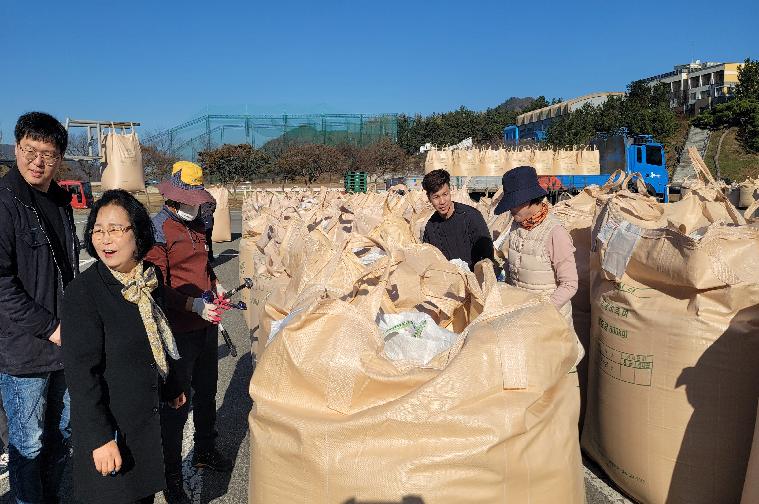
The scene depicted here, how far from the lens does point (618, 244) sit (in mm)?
2354

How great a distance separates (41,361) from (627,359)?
2.29 metres

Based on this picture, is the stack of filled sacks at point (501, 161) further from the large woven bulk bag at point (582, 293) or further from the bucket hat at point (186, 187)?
the bucket hat at point (186, 187)

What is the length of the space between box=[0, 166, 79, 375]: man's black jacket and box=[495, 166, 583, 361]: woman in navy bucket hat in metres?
1.87

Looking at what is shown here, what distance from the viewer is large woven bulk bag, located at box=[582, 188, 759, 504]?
207 centimetres

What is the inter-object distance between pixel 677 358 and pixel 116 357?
2019 millimetres

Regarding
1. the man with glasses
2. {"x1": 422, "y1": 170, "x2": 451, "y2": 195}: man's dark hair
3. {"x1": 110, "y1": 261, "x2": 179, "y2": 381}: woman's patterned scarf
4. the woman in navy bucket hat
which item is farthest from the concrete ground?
{"x1": 422, "y1": 170, "x2": 451, "y2": 195}: man's dark hair

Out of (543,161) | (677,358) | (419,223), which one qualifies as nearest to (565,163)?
(543,161)

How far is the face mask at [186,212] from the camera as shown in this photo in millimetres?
2586

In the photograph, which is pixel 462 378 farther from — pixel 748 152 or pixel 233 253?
pixel 748 152

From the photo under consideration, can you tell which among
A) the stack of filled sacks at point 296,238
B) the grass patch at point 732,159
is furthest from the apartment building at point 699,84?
the stack of filled sacks at point 296,238

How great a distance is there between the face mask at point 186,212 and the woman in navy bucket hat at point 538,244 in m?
1.40

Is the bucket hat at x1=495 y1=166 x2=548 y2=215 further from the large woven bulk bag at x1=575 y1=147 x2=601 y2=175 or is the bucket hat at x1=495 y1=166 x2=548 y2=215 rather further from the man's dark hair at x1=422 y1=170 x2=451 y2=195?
the large woven bulk bag at x1=575 y1=147 x2=601 y2=175

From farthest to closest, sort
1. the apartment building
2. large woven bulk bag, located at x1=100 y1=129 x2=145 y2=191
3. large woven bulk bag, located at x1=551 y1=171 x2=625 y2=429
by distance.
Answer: the apartment building
large woven bulk bag, located at x1=100 y1=129 x2=145 y2=191
large woven bulk bag, located at x1=551 y1=171 x2=625 y2=429

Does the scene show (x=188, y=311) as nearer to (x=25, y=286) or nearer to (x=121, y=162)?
(x=25, y=286)
